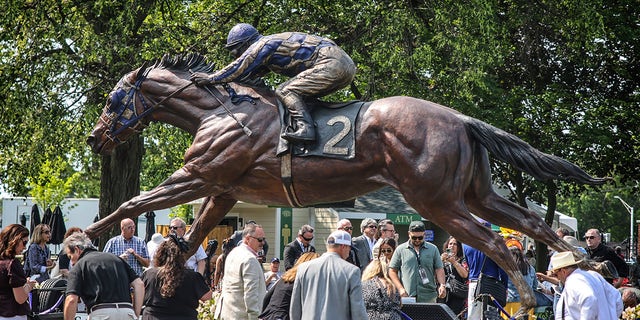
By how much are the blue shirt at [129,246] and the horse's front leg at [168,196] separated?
3.35m

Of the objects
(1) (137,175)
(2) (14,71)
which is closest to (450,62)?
(1) (137,175)

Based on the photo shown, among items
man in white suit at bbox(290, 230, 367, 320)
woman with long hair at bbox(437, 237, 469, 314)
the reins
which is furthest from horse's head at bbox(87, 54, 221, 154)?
woman with long hair at bbox(437, 237, 469, 314)

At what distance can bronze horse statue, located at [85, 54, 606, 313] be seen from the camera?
862cm

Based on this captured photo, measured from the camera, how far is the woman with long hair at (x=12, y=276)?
8453mm

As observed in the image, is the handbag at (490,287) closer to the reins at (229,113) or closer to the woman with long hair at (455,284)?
the woman with long hair at (455,284)

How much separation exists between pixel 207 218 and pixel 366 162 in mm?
1876

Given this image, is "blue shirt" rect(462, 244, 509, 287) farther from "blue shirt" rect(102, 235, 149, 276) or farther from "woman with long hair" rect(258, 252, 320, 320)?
"blue shirt" rect(102, 235, 149, 276)

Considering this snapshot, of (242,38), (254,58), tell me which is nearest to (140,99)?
(242,38)

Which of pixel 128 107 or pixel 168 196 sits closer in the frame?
pixel 168 196

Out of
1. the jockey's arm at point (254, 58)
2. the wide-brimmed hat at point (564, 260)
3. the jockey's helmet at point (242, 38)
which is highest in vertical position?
→ the jockey's helmet at point (242, 38)

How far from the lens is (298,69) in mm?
8891

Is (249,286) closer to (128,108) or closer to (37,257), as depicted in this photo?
(128,108)

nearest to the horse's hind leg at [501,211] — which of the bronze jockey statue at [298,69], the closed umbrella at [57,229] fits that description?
the bronze jockey statue at [298,69]

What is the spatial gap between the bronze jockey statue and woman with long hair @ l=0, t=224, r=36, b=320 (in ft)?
7.65
